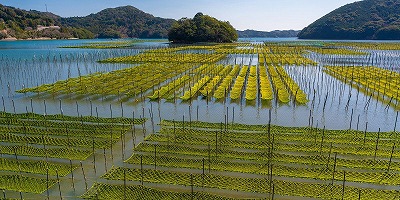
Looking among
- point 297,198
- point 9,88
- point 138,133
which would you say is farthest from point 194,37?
point 297,198

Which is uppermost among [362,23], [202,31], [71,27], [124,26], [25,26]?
[124,26]

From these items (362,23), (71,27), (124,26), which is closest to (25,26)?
(71,27)

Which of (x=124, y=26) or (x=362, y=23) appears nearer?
(x=362, y=23)

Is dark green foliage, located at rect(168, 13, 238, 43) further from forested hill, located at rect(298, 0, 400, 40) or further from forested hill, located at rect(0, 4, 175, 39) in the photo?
forested hill, located at rect(0, 4, 175, 39)

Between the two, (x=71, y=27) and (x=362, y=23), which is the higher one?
(x=71, y=27)

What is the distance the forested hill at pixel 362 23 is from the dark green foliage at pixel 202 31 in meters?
→ 62.5

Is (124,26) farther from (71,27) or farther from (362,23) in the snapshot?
(362,23)

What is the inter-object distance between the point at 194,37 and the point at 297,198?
88591 mm

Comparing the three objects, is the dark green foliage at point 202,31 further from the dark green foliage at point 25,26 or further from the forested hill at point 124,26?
the forested hill at point 124,26

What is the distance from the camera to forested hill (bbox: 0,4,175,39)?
12144 centimetres

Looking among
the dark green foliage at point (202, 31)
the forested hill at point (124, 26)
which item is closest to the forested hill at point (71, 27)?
the forested hill at point (124, 26)

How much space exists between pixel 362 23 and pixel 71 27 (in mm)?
133545

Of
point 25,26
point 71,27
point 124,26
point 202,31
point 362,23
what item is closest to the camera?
point 202,31

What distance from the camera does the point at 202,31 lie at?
95.6 metres
